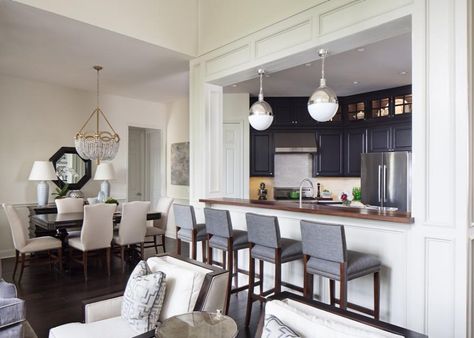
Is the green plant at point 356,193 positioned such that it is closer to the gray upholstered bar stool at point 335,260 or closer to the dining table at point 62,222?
the gray upholstered bar stool at point 335,260

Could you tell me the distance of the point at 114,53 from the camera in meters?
4.49

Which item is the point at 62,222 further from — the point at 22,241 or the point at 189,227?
the point at 189,227

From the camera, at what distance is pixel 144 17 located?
4.06 metres

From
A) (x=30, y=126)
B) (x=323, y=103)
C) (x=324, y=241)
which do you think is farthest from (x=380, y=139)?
(x=30, y=126)

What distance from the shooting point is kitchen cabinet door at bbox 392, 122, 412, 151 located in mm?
5855

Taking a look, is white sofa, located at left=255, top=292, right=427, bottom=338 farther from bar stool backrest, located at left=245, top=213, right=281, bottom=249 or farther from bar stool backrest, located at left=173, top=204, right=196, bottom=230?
bar stool backrest, located at left=173, top=204, right=196, bottom=230

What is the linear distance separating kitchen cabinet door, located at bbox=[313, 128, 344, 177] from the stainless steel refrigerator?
1.12m

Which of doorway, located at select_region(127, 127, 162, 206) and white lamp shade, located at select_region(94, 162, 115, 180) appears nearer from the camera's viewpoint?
white lamp shade, located at select_region(94, 162, 115, 180)

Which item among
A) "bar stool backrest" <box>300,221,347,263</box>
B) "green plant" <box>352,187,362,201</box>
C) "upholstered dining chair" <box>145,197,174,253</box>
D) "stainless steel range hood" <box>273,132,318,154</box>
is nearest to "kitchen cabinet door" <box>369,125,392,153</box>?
"green plant" <box>352,187,362,201</box>

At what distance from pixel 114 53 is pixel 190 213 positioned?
7.67ft

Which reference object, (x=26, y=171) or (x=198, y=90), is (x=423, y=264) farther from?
(x=26, y=171)

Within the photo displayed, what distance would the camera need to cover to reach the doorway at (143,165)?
26.8ft

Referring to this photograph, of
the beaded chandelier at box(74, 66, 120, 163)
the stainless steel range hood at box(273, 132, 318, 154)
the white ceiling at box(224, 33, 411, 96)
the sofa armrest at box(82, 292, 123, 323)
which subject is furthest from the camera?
the stainless steel range hood at box(273, 132, 318, 154)

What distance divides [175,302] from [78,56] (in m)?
3.82
